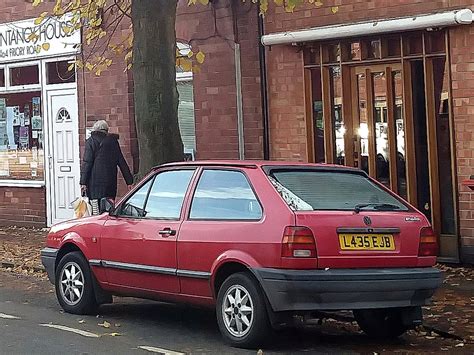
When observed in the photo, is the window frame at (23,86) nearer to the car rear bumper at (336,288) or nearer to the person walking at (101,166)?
the person walking at (101,166)

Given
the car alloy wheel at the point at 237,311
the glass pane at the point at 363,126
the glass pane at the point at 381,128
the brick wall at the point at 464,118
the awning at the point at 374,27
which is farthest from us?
the glass pane at the point at 363,126

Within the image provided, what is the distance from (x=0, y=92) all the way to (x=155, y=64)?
9.33 metres

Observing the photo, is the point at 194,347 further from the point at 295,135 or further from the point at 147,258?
the point at 295,135

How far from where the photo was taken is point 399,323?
9.00 m

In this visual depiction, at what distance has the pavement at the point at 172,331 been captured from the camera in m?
8.63

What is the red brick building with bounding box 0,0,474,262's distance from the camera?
530 inches

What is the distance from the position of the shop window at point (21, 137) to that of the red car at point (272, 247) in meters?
10.9

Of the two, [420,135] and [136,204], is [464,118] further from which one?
[136,204]

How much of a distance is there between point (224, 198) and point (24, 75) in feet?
41.2

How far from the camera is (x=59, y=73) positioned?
65.4ft

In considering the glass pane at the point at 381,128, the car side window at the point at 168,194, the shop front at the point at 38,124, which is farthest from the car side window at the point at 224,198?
the shop front at the point at 38,124

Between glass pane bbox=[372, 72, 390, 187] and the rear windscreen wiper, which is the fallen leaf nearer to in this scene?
the rear windscreen wiper

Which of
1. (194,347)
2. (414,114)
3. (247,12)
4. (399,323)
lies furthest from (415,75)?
(194,347)

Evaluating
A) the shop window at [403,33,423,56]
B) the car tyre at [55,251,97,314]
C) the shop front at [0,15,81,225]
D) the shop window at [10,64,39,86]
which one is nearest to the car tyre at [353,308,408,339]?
the car tyre at [55,251,97,314]
